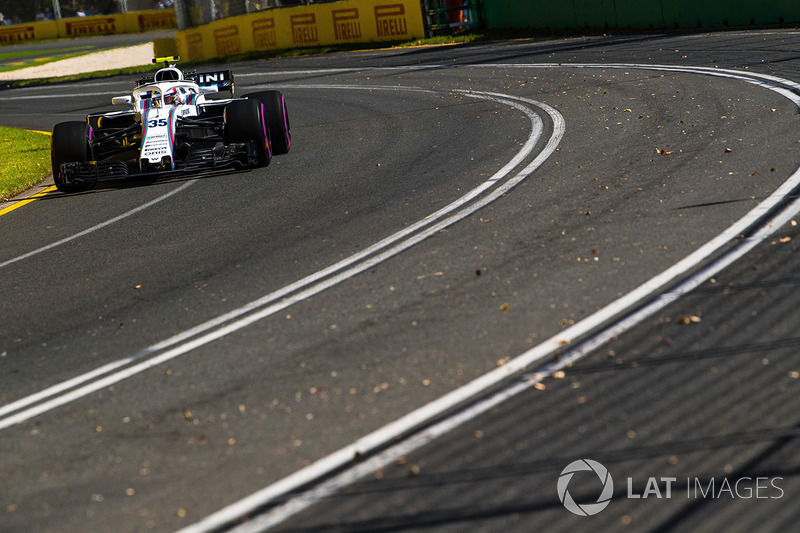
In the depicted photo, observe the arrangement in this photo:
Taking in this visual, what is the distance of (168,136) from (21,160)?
4759mm

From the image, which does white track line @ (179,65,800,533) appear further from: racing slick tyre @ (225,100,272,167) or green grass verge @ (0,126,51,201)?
green grass verge @ (0,126,51,201)

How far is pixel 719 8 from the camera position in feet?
72.4

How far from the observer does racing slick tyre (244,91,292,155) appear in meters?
13.0

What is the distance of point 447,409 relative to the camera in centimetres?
496

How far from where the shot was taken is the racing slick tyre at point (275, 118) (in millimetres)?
12984

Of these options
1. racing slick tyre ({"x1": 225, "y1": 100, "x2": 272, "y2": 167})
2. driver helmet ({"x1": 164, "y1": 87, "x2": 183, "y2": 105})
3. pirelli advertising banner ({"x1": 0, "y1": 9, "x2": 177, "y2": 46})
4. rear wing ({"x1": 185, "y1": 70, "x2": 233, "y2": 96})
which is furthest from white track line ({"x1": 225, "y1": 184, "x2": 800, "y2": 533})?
pirelli advertising banner ({"x1": 0, "y1": 9, "x2": 177, "y2": 46})

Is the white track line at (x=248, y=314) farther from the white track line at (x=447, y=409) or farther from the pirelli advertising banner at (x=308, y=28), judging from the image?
the pirelli advertising banner at (x=308, y=28)

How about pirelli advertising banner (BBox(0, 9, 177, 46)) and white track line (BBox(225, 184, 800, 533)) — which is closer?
white track line (BBox(225, 184, 800, 533))

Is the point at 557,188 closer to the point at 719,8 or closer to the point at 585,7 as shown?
the point at 719,8

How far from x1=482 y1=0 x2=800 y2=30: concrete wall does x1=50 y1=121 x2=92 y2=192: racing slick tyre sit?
15.7m

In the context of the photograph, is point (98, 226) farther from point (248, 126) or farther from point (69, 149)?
point (248, 126)

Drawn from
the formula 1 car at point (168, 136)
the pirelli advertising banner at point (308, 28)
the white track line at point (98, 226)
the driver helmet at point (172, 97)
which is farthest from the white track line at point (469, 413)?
the pirelli advertising banner at point (308, 28)

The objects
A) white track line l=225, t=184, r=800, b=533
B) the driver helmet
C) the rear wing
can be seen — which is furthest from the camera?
the rear wing

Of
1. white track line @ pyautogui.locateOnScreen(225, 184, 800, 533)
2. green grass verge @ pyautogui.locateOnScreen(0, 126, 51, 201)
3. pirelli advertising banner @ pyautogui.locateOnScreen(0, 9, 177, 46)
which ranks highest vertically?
pirelli advertising banner @ pyautogui.locateOnScreen(0, 9, 177, 46)
